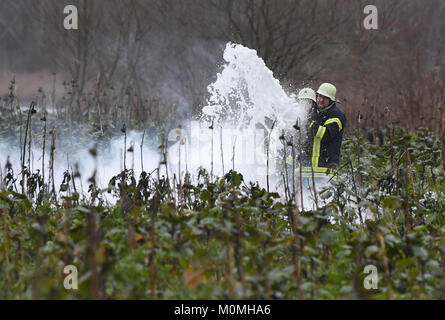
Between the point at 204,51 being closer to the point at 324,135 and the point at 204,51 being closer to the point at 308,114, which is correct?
the point at 308,114

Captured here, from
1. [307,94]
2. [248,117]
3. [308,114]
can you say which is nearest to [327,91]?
[307,94]

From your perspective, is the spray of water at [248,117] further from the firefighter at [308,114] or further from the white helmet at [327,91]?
the white helmet at [327,91]

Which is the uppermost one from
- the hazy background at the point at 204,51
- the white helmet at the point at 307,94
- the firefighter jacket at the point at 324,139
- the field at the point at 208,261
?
the hazy background at the point at 204,51

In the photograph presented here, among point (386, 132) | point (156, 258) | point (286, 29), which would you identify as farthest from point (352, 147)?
point (156, 258)

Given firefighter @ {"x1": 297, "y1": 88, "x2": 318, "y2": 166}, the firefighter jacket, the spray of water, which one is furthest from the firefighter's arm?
the spray of water

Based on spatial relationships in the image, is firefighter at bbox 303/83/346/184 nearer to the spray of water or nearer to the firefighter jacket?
the firefighter jacket

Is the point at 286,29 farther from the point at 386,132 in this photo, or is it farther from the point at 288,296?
the point at 288,296

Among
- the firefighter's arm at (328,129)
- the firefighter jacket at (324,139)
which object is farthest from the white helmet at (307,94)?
the firefighter's arm at (328,129)

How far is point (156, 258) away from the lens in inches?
136

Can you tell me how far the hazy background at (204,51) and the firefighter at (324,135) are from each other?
4687 mm

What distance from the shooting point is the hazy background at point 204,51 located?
→ 485 inches

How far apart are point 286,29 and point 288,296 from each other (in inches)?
388

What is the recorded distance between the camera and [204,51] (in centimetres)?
1296

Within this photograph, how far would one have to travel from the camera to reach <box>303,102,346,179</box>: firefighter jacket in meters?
6.47
